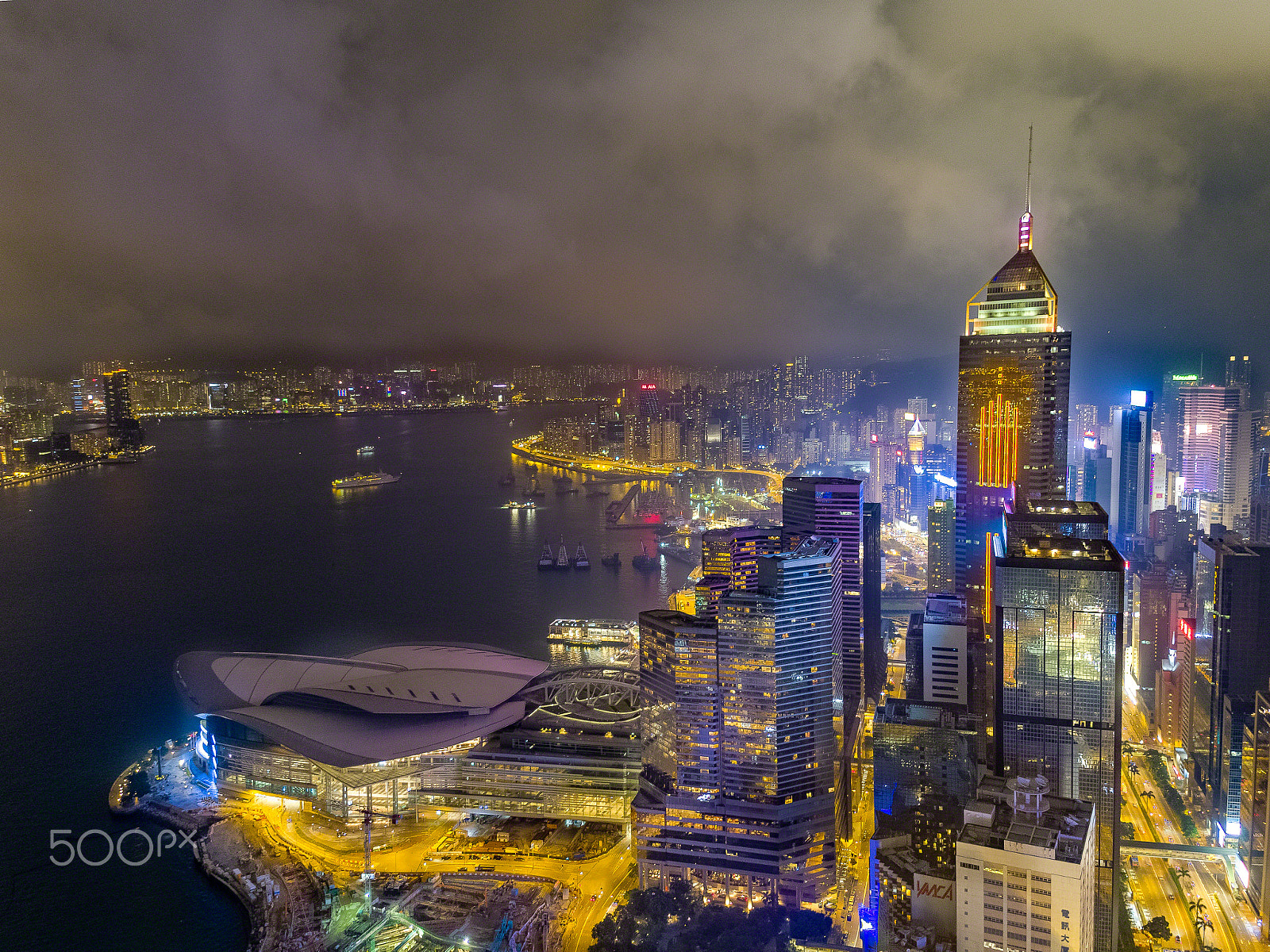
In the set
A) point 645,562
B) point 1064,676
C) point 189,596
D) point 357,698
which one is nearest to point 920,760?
point 1064,676

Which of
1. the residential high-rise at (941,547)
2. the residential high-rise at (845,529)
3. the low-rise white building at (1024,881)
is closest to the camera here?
the low-rise white building at (1024,881)

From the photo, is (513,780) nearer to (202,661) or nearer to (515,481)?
(202,661)

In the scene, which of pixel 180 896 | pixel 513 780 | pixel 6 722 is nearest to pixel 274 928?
pixel 180 896

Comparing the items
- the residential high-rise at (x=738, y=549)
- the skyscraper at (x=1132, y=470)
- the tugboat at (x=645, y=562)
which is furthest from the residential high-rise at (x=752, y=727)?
the skyscraper at (x=1132, y=470)

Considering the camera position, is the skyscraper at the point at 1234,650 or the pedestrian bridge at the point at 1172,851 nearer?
the pedestrian bridge at the point at 1172,851

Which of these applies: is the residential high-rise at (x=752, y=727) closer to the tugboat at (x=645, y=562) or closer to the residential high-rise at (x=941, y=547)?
the residential high-rise at (x=941, y=547)

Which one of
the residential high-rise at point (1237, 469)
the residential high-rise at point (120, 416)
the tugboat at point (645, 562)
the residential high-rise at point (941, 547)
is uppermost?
the residential high-rise at point (120, 416)

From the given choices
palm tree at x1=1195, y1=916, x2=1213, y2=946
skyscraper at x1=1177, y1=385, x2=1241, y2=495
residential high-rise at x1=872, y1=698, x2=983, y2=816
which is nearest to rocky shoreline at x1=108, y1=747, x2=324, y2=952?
residential high-rise at x1=872, y1=698, x2=983, y2=816
